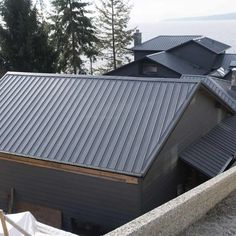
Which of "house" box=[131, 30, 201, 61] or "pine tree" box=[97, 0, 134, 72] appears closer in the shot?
"house" box=[131, 30, 201, 61]

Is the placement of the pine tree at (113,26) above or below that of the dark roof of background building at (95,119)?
below

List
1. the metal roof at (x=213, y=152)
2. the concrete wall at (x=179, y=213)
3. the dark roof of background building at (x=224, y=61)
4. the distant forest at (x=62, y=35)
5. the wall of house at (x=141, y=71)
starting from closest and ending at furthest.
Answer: the concrete wall at (x=179, y=213)
the metal roof at (x=213, y=152)
the distant forest at (x=62, y=35)
the wall of house at (x=141, y=71)
the dark roof of background building at (x=224, y=61)

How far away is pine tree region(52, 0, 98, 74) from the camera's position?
3198 centimetres

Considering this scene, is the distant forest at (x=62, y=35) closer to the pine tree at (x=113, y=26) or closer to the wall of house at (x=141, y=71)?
the pine tree at (x=113, y=26)

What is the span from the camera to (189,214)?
4.98 meters

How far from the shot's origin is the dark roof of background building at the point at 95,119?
9823 mm

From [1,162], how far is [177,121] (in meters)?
5.47

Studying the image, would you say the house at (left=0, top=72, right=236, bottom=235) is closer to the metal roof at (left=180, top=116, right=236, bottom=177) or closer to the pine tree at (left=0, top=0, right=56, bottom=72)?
the metal roof at (left=180, top=116, right=236, bottom=177)

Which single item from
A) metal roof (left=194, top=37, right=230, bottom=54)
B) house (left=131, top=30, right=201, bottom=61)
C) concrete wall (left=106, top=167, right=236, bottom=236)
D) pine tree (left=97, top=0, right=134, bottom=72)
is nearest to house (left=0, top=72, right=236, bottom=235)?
concrete wall (left=106, top=167, right=236, bottom=236)

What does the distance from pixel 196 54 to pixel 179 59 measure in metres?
1.50

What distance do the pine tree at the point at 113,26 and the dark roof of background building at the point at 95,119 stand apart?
94.7 feet

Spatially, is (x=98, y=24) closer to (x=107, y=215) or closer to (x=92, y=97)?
(x=92, y=97)

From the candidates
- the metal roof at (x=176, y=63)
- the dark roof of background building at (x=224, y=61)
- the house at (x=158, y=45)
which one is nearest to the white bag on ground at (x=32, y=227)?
the metal roof at (x=176, y=63)

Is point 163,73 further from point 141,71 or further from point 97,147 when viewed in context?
point 97,147
